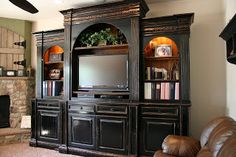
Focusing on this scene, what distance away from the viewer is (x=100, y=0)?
3.95m

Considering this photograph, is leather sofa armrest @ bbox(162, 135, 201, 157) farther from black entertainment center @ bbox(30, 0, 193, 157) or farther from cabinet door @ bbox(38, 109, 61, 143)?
cabinet door @ bbox(38, 109, 61, 143)

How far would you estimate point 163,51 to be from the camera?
3.62m

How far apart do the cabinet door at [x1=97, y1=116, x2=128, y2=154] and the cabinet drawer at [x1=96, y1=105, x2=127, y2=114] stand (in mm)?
100

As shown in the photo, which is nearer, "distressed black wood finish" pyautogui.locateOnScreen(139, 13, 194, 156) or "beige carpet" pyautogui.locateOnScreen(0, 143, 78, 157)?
"distressed black wood finish" pyautogui.locateOnScreen(139, 13, 194, 156)

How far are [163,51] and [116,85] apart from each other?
97 cm

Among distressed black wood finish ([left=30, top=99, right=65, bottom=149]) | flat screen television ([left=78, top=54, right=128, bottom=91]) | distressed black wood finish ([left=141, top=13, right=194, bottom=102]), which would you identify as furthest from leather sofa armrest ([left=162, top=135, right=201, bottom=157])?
distressed black wood finish ([left=30, top=99, right=65, bottom=149])

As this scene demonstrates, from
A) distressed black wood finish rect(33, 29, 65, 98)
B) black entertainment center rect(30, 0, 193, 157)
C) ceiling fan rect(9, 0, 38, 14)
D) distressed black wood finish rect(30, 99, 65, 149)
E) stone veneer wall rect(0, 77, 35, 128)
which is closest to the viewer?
ceiling fan rect(9, 0, 38, 14)

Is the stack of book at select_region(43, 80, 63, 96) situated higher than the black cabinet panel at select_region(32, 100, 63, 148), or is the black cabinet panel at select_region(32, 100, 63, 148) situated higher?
the stack of book at select_region(43, 80, 63, 96)

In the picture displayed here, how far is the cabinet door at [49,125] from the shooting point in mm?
4230

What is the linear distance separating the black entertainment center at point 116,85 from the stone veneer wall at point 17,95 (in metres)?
0.76

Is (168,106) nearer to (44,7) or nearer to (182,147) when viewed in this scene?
(182,147)

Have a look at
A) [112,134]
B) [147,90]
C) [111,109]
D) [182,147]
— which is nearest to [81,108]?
[111,109]

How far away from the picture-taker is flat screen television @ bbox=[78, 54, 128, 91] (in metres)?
3.81

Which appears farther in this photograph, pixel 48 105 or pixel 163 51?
pixel 48 105
